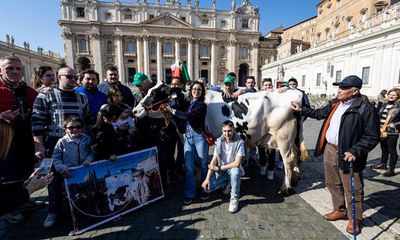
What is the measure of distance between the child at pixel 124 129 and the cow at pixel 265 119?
861 mm

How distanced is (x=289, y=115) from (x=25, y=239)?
4788 mm

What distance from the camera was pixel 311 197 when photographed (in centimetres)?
414

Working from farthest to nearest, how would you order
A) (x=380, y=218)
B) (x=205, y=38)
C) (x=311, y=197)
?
(x=205, y=38) → (x=311, y=197) → (x=380, y=218)

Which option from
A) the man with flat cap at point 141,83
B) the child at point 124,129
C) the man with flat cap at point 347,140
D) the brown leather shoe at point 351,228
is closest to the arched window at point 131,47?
the man with flat cap at point 141,83

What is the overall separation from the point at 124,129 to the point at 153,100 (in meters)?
0.74

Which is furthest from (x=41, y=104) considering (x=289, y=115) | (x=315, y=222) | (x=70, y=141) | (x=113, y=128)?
(x=315, y=222)

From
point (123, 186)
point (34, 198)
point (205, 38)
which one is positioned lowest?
point (34, 198)

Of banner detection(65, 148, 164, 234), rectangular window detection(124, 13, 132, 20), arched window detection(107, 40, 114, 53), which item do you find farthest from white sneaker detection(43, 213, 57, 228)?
rectangular window detection(124, 13, 132, 20)

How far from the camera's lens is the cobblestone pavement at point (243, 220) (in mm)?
3039

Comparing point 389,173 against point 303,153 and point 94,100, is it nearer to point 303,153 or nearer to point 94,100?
point 303,153

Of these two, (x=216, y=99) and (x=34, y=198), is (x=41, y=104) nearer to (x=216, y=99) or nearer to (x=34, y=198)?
(x=34, y=198)

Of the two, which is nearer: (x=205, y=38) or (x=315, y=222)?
(x=315, y=222)

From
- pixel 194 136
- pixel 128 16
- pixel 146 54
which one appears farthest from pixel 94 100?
pixel 128 16

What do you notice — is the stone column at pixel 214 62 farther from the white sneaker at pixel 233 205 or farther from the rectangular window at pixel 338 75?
the white sneaker at pixel 233 205
